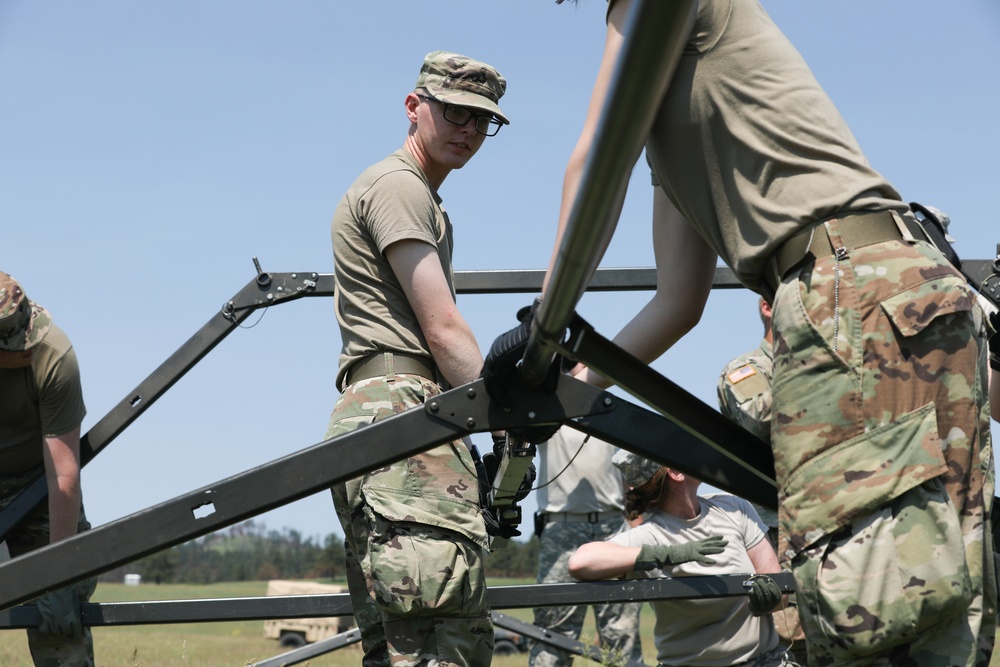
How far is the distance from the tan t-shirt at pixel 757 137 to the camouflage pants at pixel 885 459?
101mm

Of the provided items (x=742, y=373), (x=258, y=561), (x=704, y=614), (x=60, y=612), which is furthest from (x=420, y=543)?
(x=258, y=561)

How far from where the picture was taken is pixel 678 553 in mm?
4938

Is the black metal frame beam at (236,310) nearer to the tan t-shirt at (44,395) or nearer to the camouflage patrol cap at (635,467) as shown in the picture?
the tan t-shirt at (44,395)

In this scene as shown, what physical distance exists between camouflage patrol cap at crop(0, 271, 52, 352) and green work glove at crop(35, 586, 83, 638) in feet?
3.31

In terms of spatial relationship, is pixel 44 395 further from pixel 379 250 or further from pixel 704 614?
pixel 704 614

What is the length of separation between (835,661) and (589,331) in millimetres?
772

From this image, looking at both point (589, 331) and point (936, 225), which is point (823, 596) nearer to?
point (589, 331)

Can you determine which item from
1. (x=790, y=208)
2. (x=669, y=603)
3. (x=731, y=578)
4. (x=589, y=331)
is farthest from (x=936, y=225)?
(x=669, y=603)

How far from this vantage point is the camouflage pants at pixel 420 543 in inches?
127

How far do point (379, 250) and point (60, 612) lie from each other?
2.32 m

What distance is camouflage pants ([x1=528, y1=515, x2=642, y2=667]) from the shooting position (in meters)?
6.71

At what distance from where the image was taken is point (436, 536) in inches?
130

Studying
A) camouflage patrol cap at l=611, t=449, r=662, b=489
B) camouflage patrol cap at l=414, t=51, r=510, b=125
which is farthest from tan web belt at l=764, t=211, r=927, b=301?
camouflage patrol cap at l=611, t=449, r=662, b=489

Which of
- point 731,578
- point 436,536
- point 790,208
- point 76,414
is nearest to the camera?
point 790,208
